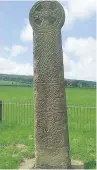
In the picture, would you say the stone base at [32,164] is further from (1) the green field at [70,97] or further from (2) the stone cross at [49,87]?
(1) the green field at [70,97]

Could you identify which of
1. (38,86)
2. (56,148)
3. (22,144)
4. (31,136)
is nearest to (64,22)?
(38,86)

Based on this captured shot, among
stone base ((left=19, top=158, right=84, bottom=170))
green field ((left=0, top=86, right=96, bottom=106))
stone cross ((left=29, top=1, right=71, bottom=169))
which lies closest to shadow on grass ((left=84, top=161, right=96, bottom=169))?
stone base ((left=19, top=158, right=84, bottom=170))

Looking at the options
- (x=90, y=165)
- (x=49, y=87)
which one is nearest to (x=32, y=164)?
(x=90, y=165)

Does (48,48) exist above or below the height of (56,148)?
above

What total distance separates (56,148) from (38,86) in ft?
4.68

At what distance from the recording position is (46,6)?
345 inches

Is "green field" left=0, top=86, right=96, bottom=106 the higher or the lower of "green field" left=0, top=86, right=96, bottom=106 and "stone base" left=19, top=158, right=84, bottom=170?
the higher

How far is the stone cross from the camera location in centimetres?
854

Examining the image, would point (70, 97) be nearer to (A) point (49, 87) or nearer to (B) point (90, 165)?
(B) point (90, 165)

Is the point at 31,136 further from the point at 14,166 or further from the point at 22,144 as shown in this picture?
the point at 14,166

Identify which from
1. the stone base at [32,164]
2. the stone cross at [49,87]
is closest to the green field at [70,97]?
the stone base at [32,164]

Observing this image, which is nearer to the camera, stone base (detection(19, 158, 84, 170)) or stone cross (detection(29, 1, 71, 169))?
stone cross (detection(29, 1, 71, 169))

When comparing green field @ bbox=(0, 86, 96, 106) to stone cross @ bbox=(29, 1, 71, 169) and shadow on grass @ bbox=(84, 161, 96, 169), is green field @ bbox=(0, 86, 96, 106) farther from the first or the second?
stone cross @ bbox=(29, 1, 71, 169)

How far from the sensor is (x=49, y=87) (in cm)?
857
